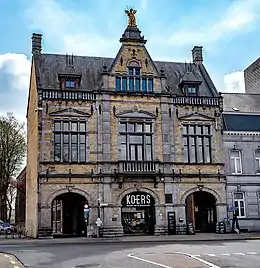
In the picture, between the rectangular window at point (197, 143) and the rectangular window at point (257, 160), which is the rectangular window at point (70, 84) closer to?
the rectangular window at point (197, 143)

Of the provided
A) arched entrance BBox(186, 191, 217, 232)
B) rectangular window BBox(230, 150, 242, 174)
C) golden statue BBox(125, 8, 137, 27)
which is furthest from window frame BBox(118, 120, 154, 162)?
golden statue BBox(125, 8, 137, 27)

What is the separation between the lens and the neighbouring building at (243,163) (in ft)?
127

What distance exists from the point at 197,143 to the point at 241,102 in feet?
24.6

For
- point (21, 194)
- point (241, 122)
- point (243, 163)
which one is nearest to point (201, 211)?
point (243, 163)

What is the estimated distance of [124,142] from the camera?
1460 inches

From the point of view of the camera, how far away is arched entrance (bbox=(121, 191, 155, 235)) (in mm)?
36875

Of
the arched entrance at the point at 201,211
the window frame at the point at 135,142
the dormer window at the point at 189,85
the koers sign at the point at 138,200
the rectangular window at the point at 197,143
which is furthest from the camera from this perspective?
the arched entrance at the point at 201,211

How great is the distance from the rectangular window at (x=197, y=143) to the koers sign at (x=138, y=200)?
14.4ft

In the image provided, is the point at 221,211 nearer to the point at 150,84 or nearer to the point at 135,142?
the point at 135,142

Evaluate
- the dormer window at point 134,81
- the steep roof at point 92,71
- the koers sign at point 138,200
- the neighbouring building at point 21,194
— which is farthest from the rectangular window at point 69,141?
the neighbouring building at point 21,194

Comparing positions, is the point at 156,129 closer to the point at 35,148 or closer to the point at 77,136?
the point at 77,136

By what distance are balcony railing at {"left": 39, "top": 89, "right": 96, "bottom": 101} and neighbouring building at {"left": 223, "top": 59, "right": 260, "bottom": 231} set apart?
38.3 ft

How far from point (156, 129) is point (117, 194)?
6.03 meters

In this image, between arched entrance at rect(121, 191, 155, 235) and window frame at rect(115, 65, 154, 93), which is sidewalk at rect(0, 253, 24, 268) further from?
window frame at rect(115, 65, 154, 93)
